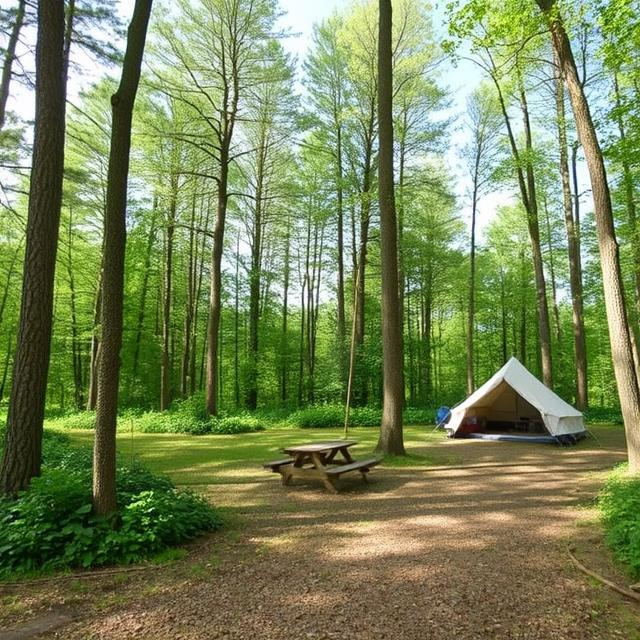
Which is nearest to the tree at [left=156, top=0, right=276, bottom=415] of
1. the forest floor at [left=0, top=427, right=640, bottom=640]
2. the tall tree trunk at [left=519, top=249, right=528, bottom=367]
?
the forest floor at [left=0, top=427, right=640, bottom=640]

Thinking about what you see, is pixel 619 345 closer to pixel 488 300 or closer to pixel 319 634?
pixel 319 634

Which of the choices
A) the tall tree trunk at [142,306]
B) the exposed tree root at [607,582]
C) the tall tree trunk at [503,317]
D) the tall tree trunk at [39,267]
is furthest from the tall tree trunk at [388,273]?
the tall tree trunk at [503,317]

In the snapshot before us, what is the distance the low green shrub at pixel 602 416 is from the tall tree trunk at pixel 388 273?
10.1m

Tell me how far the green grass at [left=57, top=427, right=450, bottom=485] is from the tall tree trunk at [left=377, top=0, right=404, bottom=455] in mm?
635

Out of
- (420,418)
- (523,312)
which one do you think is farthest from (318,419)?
(523,312)

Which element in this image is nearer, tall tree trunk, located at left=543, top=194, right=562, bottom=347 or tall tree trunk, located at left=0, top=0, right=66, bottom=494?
tall tree trunk, located at left=0, top=0, right=66, bottom=494

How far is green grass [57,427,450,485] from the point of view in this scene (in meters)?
7.56

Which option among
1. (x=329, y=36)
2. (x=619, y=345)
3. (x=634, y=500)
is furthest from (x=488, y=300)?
(x=634, y=500)

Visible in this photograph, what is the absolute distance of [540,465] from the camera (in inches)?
315

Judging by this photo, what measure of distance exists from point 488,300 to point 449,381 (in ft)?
18.3

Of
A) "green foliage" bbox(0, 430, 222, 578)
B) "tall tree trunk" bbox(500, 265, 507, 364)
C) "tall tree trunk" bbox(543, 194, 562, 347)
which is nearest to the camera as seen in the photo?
"green foliage" bbox(0, 430, 222, 578)

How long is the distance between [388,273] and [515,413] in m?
7.92

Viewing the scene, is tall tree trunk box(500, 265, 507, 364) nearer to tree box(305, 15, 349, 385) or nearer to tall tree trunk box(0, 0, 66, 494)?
tree box(305, 15, 349, 385)

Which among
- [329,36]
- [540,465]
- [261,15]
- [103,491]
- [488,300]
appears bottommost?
[540,465]
